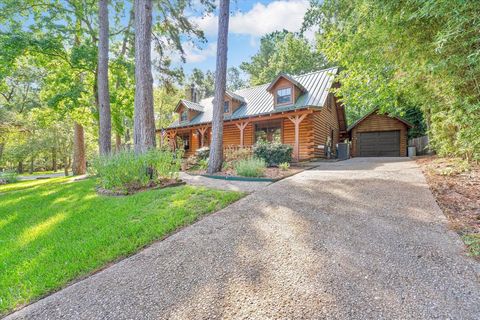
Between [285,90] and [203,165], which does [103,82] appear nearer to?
[203,165]

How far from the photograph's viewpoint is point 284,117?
11.6 metres

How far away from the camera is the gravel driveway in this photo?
4.99ft

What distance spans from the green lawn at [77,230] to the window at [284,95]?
29.6 ft

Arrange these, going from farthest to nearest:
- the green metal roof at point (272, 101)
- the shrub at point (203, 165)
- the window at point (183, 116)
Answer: the window at point (183, 116), the green metal roof at point (272, 101), the shrub at point (203, 165)

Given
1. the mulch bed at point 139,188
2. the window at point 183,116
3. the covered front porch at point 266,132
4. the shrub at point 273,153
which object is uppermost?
the window at point 183,116

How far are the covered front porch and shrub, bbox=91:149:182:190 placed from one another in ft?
16.0

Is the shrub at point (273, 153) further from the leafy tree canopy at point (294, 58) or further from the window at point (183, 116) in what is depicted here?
the leafy tree canopy at point (294, 58)

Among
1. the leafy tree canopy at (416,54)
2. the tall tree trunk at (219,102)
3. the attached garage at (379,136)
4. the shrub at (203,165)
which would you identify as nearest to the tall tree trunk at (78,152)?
the shrub at (203,165)

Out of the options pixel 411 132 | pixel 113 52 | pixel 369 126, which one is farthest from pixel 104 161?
pixel 411 132

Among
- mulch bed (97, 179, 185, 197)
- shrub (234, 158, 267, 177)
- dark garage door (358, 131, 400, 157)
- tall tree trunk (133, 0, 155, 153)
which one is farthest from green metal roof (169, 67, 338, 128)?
mulch bed (97, 179, 185, 197)

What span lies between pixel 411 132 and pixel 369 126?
2.77 metres

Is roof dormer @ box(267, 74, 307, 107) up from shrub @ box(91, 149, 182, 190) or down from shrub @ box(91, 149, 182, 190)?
up

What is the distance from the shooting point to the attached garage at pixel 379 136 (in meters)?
14.0

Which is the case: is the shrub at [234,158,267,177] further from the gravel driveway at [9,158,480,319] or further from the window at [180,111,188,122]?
the window at [180,111,188,122]
